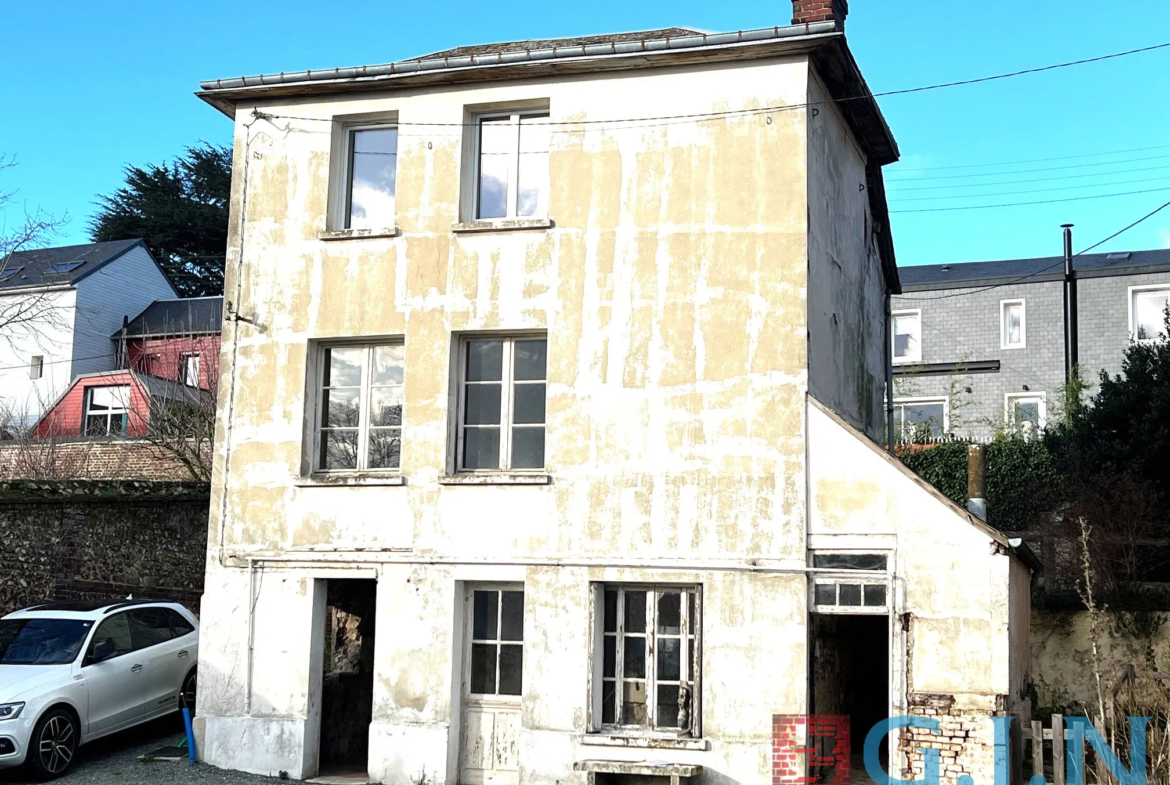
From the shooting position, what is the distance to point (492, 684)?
1305cm

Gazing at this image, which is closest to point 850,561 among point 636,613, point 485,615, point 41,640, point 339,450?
point 636,613

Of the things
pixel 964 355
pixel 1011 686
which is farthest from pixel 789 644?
pixel 964 355

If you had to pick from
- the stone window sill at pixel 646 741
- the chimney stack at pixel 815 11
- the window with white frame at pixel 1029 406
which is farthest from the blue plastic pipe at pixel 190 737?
the window with white frame at pixel 1029 406

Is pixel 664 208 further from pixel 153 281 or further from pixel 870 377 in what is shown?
pixel 153 281

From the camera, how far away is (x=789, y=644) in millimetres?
11875

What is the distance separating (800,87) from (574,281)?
3257 millimetres

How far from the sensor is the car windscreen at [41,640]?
527 inches

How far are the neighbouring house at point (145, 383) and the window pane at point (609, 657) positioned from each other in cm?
1445

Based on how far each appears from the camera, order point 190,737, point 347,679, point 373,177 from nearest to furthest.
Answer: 1. point 190,737
2. point 373,177
3. point 347,679

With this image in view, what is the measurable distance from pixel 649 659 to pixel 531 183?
18.4ft

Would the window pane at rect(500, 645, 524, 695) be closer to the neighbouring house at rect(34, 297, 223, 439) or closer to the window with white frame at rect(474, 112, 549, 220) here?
the window with white frame at rect(474, 112, 549, 220)

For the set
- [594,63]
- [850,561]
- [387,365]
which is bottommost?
[850,561]

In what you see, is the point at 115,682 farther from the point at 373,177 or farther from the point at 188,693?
the point at 373,177
